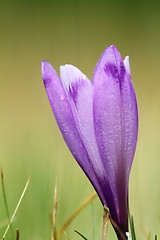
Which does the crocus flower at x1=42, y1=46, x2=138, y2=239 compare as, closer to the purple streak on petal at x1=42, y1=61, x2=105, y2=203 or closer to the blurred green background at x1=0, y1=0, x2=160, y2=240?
the purple streak on petal at x1=42, y1=61, x2=105, y2=203

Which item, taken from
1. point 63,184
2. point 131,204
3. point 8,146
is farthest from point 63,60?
point 131,204

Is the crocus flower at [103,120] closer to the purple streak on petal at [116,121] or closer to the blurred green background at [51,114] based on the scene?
the purple streak on petal at [116,121]

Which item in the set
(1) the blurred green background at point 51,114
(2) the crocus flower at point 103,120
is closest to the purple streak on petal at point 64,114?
(2) the crocus flower at point 103,120

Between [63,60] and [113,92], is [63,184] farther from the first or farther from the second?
[63,60]

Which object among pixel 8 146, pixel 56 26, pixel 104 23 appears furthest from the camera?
pixel 104 23

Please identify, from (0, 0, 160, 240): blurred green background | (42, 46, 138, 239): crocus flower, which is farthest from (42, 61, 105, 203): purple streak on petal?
(0, 0, 160, 240): blurred green background

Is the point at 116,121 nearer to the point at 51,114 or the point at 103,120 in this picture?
the point at 103,120

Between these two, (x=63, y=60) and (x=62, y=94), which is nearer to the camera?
(x=62, y=94)
